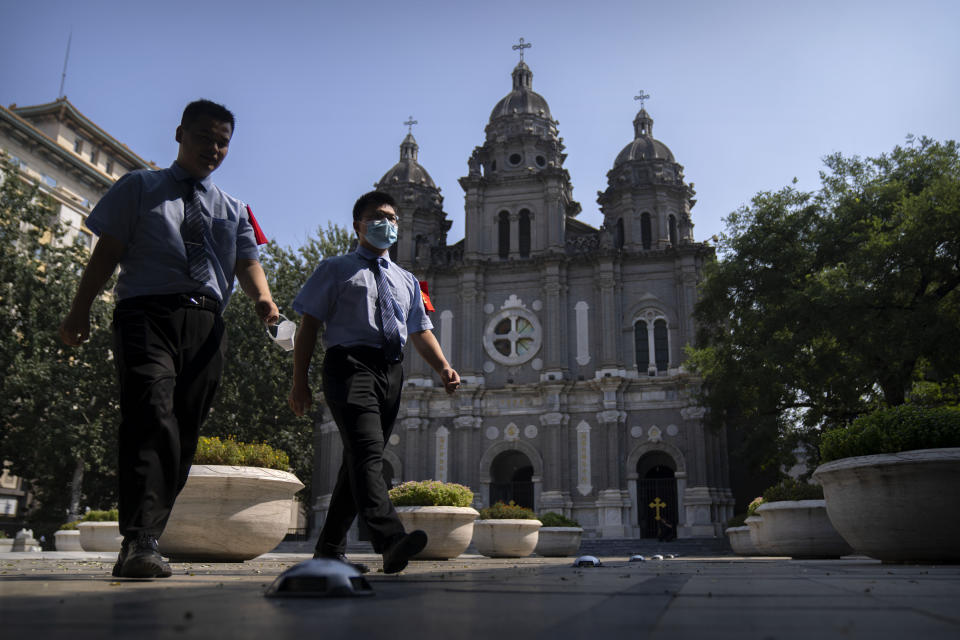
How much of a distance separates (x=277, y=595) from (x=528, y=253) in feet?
112

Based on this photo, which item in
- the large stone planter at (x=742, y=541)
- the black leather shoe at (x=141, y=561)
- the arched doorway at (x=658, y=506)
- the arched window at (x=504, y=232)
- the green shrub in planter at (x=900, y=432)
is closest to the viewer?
the black leather shoe at (x=141, y=561)

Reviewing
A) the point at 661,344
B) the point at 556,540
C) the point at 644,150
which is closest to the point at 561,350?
the point at 661,344

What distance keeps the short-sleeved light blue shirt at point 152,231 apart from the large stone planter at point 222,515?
3.17 meters

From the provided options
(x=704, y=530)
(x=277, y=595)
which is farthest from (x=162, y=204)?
(x=704, y=530)

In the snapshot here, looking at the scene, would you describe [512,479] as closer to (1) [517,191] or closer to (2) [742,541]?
(1) [517,191]

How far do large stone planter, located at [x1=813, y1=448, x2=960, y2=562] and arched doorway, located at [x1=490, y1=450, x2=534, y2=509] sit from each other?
26.7m

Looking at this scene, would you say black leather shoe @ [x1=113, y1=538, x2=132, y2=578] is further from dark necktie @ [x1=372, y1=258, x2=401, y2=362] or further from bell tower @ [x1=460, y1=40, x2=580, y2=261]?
bell tower @ [x1=460, y1=40, x2=580, y2=261]

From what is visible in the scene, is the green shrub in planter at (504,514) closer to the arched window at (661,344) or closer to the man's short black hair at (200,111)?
the man's short black hair at (200,111)

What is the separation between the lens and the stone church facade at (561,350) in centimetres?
3222

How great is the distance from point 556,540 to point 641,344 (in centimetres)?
1516

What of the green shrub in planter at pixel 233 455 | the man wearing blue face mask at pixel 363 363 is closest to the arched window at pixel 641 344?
the green shrub in planter at pixel 233 455

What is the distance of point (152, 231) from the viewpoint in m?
4.44

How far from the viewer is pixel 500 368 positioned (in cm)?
3516

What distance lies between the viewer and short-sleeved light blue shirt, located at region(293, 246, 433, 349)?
4977 millimetres
